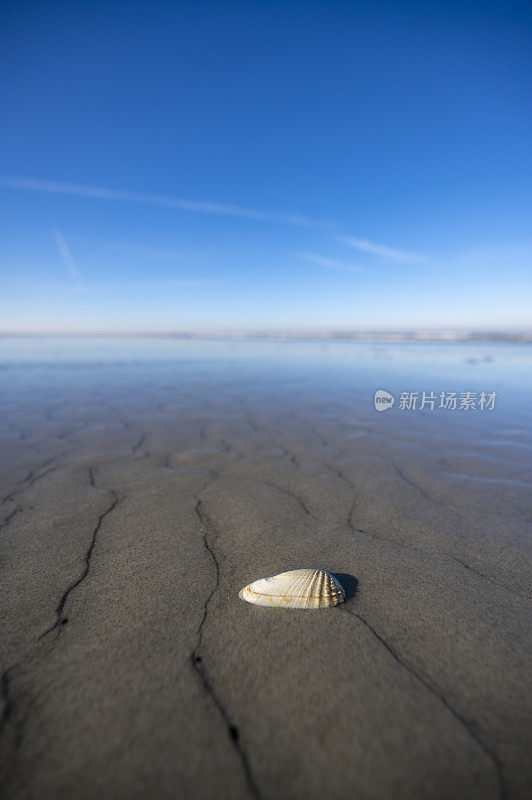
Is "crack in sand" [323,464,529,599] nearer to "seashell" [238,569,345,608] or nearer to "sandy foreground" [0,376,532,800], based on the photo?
"sandy foreground" [0,376,532,800]

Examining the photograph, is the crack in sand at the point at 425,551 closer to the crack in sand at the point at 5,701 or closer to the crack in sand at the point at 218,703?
the crack in sand at the point at 218,703

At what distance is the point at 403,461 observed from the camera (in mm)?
3357

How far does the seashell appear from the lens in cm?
149

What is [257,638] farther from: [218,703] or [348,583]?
[348,583]

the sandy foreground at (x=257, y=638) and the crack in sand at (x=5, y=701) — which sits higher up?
the crack in sand at (x=5, y=701)

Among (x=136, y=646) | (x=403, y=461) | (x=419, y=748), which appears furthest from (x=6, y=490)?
(x=403, y=461)

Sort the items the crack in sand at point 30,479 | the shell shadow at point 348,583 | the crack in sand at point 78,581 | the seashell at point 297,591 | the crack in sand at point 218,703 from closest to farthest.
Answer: the crack in sand at point 218,703 < the crack in sand at point 78,581 < the seashell at point 297,591 < the shell shadow at point 348,583 < the crack in sand at point 30,479
